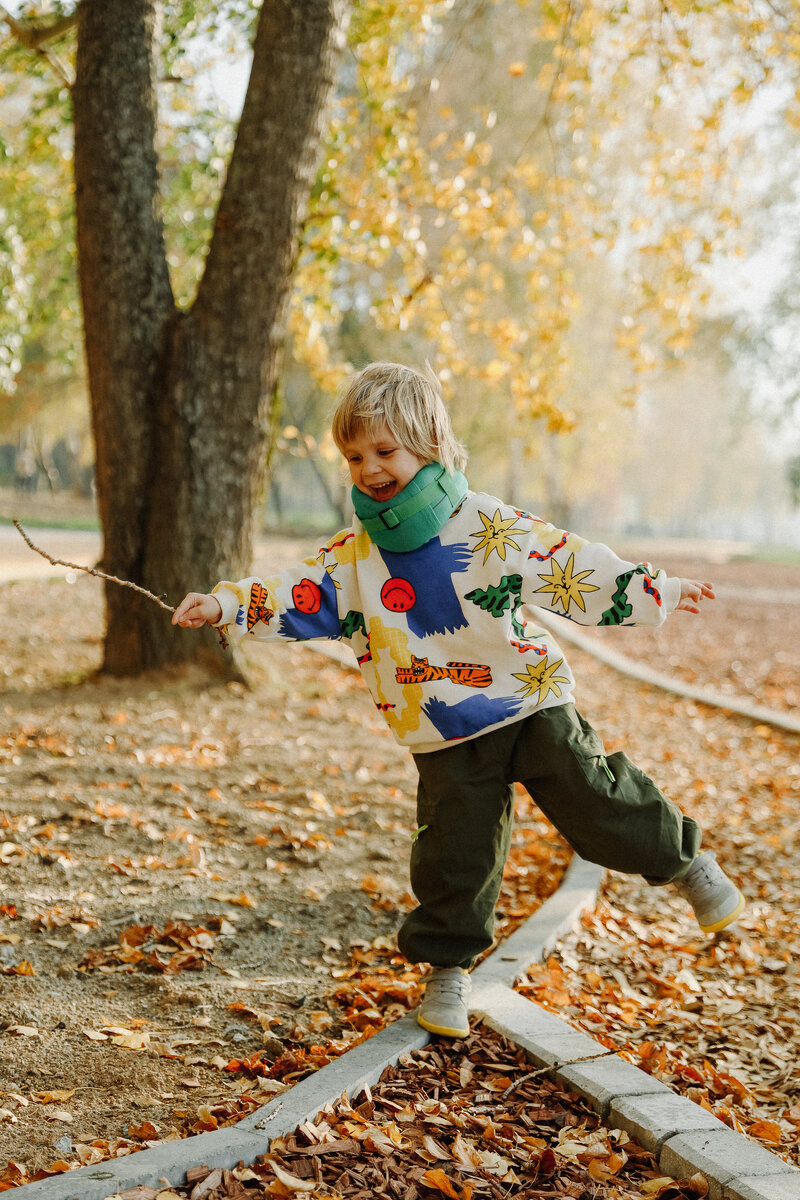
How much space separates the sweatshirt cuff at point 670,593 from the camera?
2.62 metres

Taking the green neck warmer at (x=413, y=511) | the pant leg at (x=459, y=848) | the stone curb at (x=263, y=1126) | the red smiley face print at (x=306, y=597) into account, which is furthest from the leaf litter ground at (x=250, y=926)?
the green neck warmer at (x=413, y=511)

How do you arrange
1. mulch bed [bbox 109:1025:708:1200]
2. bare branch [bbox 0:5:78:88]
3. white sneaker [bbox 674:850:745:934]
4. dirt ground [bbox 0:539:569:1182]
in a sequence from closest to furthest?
mulch bed [bbox 109:1025:708:1200]
dirt ground [bbox 0:539:569:1182]
white sneaker [bbox 674:850:745:934]
bare branch [bbox 0:5:78:88]

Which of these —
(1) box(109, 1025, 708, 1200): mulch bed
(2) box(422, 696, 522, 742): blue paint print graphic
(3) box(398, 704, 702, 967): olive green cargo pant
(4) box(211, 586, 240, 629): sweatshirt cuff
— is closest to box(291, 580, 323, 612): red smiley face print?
(4) box(211, 586, 240, 629): sweatshirt cuff

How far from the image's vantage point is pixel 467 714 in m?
2.67

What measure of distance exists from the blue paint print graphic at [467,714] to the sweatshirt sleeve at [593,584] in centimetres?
29

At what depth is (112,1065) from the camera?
250 cm

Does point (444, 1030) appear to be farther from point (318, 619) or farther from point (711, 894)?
point (318, 619)

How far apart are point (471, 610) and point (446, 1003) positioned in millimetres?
1086

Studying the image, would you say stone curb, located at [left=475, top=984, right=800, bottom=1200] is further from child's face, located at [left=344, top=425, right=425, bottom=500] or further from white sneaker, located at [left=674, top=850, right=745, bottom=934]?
child's face, located at [left=344, top=425, right=425, bottom=500]

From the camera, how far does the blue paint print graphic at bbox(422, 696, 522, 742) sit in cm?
267

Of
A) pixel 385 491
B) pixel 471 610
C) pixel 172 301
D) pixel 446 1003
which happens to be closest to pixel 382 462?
pixel 385 491

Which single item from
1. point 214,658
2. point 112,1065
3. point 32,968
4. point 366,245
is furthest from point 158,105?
point 112,1065

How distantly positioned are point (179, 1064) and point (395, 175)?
758cm

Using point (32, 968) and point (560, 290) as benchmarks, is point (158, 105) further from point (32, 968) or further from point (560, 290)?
point (32, 968)
